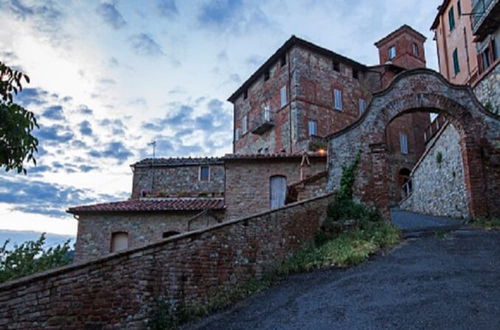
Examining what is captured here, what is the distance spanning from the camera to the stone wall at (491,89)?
14.9 meters

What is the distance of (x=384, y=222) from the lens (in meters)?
11.4

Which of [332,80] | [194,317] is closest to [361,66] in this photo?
[332,80]

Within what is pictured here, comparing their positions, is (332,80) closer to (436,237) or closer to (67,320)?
(436,237)

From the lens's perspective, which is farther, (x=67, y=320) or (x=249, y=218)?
(x=249, y=218)

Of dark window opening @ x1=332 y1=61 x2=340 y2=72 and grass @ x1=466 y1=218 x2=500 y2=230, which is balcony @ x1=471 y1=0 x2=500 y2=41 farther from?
dark window opening @ x1=332 y1=61 x2=340 y2=72

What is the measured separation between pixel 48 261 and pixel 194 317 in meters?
5.63

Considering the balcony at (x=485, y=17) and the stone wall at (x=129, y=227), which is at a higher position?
the balcony at (x=485, y=17)

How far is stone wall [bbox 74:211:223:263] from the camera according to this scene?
1811 cm

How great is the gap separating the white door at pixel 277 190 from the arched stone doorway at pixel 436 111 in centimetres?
581

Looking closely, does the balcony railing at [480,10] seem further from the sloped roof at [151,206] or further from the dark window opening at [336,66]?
the sloped roof at [151,206]

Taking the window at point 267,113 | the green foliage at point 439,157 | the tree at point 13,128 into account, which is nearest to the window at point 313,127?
the window at point 267,113

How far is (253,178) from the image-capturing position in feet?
60.2

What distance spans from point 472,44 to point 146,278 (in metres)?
21.9

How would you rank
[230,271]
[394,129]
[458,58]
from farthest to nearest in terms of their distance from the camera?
1. [394,129]
2. [458,58]
3. [230,271]
